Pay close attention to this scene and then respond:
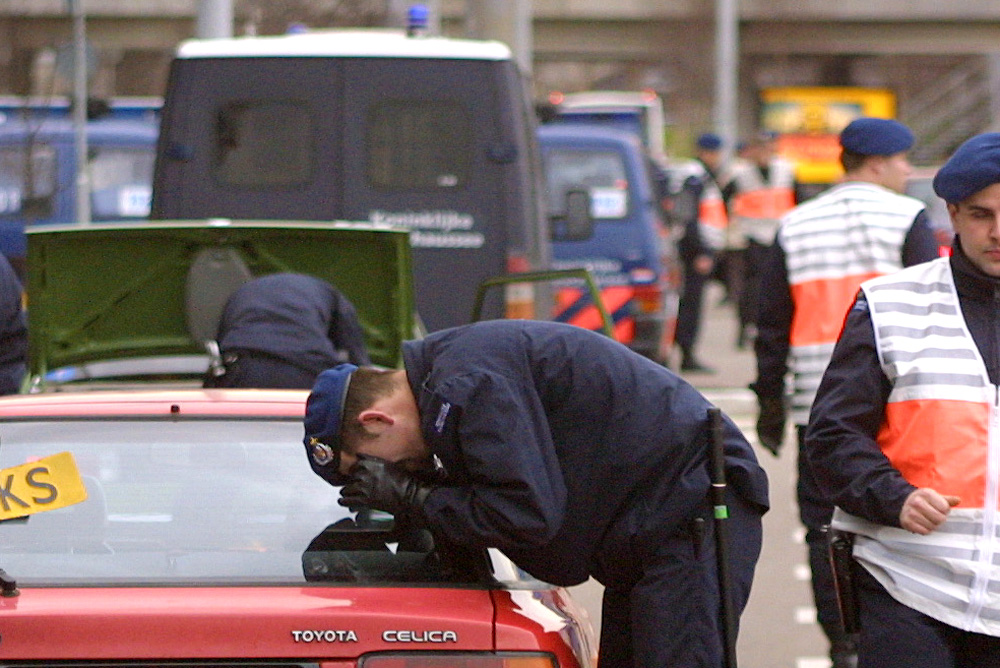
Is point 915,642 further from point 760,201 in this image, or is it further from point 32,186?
point 760,201

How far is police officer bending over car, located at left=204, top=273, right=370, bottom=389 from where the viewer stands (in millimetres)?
6066

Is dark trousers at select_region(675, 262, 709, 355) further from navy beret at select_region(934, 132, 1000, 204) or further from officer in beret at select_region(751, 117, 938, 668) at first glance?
navy beret at select_region(934, 132, 1000, 204)

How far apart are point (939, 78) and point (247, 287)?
47.0 meters

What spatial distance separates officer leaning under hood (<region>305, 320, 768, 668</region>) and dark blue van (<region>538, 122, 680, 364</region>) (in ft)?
31.2

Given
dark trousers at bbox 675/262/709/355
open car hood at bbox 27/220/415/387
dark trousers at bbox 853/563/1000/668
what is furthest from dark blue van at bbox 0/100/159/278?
dark trousers at bbox 853/563/1000/668

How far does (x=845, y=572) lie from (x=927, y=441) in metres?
0.35

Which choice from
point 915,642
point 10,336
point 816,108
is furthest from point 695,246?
point 816,108

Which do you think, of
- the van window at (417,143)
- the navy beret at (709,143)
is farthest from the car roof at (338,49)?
the navy beret at (709,143)

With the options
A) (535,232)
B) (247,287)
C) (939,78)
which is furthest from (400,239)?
(939,78)

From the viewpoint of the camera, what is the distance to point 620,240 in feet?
46.8

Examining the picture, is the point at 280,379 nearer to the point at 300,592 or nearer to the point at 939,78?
the point at 300,592

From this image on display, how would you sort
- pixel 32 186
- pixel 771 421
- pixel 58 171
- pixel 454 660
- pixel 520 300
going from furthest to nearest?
1. pixel 58 171
2. pixel 32 186
3. pixel 520 300
4. pixel 771 421
5. pixel 454 660

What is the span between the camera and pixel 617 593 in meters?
3.88

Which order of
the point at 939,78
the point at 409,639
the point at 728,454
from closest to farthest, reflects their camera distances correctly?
the point at 409,639
the point at 728,454
the point at 939,78
